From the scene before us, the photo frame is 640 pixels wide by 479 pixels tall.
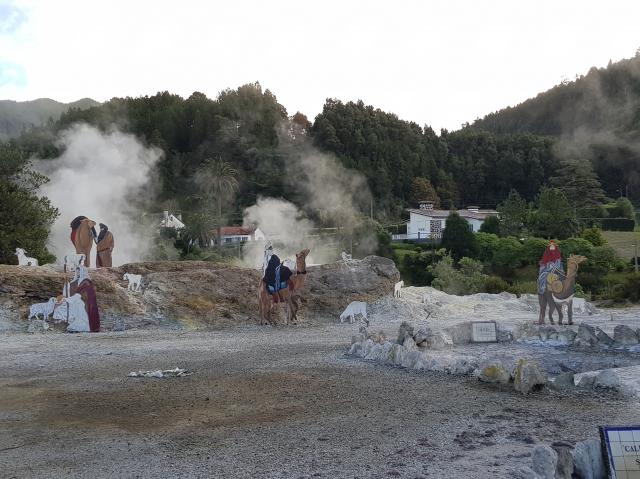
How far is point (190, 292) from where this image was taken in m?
19.9

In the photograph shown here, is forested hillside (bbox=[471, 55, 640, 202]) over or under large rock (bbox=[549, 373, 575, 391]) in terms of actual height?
over

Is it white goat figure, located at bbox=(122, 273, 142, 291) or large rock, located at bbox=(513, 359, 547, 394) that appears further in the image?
white goat figure, located at bbox=(122, 273, 142, 291)

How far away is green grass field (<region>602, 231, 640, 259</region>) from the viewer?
132 feet

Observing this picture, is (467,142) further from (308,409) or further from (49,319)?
(308,409)

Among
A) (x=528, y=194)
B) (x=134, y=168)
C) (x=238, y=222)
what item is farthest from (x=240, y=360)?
(x=528, y=194)

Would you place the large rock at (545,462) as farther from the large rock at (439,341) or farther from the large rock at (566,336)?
the large rock at (566,336)

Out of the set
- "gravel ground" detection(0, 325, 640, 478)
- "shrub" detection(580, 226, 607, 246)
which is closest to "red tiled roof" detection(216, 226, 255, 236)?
"shrub" detection(580, 226, 607, 246)

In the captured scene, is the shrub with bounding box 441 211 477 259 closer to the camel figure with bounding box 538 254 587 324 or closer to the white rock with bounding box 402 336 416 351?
the camel figure with bounding box 538 254 587 324

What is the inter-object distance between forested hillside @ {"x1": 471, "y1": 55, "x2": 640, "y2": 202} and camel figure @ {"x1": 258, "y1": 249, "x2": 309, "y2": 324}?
6518cm

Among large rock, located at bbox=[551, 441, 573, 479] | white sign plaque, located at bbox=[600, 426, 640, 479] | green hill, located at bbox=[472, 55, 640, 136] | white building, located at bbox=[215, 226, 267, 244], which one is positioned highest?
green hill, located at bbox=[472, 55, 640, 136]

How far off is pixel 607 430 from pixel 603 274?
29.5m

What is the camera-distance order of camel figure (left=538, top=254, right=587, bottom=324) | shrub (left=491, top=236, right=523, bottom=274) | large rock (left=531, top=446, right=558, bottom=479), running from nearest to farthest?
1. large rock (left=531, top=446, right=558, bottom=479)
2. camel figure (left=538, top=254, right=587, bottom=324)
3. shrub (left=491, top=236, right=523, bottom=274)

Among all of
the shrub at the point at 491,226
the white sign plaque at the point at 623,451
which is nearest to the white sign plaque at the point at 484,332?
the white sign plaque at the point at 623,451

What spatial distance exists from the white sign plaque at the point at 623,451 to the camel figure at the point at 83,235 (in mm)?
18552
